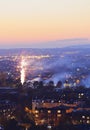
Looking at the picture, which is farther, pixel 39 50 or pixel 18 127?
pixel 39 50

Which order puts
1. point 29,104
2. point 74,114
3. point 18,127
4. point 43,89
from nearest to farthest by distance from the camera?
1. point 18,127
2. point 74,114
3. point 29,104
4. point 43,89

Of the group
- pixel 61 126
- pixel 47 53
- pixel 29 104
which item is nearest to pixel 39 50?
pixel 47 53

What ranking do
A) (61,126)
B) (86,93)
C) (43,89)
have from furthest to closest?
(43,89) → (86,93) → (61,126)

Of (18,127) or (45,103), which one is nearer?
(18,127)

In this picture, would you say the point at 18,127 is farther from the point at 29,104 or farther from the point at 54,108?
the point at 29,104

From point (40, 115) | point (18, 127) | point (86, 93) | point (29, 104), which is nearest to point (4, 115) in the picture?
point (40, 115)

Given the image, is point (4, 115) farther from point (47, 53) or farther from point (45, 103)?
point (47, 53)

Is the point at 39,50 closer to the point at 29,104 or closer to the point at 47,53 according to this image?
the point at 47,53

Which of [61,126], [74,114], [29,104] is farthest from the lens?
[29,104]

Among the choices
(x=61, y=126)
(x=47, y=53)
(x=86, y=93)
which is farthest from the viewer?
(x=47, y=53)
